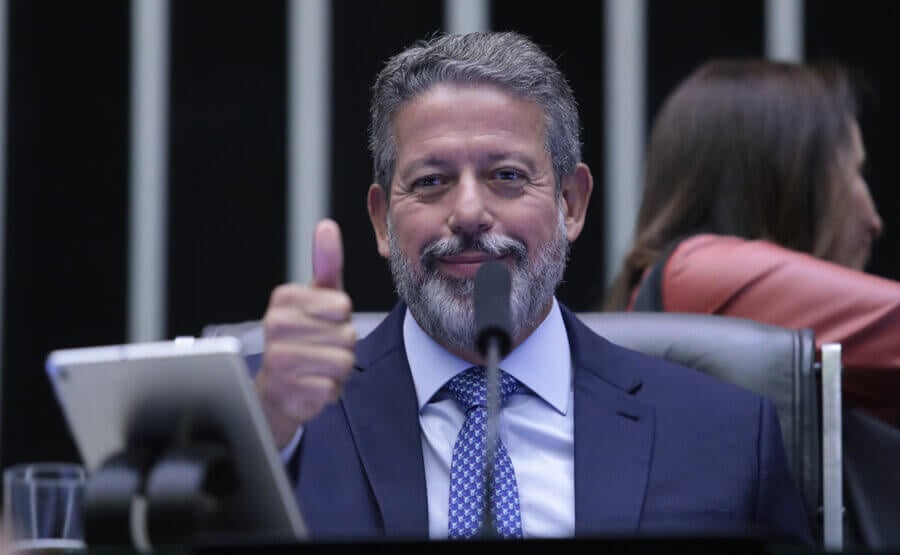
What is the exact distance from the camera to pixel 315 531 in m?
2.21

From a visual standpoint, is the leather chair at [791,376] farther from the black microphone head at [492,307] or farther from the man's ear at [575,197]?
the black microphone head at [492,307]

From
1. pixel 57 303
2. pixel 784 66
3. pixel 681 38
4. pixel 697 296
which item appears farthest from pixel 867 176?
pixel 57 303

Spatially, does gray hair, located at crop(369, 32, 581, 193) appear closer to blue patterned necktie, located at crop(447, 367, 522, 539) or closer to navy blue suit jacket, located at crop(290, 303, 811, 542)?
navy blue suit jacket, located at crop(290, 303, 811, 542)

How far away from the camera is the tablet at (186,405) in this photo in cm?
163

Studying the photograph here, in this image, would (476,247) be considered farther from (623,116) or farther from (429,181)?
(623,116)

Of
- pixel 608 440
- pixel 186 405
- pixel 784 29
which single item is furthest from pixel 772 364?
pixel 784 29

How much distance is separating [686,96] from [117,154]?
246cm

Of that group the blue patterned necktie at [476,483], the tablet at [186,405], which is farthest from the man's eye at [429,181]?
the tablet at [186,405]

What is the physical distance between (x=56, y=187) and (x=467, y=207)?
2935 millimetres

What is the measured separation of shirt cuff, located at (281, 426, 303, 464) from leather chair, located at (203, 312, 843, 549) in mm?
416

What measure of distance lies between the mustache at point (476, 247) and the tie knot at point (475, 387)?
186mm

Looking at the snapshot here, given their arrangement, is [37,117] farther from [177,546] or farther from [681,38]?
[177,546]

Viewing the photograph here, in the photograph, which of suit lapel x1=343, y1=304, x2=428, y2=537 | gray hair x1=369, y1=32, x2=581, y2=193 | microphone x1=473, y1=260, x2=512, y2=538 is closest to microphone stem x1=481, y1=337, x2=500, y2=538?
microphone x1=473, y1=260, x2=512, y2=538

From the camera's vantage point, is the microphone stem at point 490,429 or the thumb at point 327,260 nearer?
the microphone stem at point 490,429
